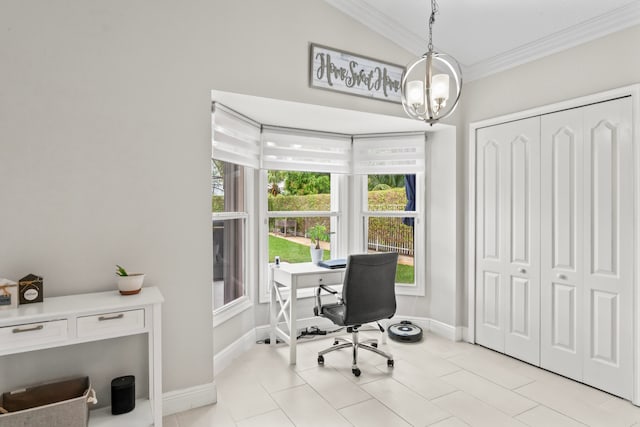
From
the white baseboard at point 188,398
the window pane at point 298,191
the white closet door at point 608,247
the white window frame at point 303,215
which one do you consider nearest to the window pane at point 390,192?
the white window frame at point 303,215

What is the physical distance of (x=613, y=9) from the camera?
2.64 meters

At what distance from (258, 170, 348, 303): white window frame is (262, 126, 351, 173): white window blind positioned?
0.57 feet

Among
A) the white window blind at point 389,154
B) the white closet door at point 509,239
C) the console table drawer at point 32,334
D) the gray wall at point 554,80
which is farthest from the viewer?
the white window blind at point 389,154

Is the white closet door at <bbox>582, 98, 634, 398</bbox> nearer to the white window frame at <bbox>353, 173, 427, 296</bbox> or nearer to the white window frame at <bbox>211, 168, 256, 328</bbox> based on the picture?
the white window frame at <bbox>353, 173, 427, 296</bbox>

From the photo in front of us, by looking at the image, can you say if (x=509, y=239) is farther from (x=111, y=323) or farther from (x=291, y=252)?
(x=111, y=323)

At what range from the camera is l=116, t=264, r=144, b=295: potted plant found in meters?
2.16

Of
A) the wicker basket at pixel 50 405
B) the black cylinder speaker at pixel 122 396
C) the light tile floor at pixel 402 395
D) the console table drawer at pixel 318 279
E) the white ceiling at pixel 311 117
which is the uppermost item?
the white ceiling at pixel 311 117

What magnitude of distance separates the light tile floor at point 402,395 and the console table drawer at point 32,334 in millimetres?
968

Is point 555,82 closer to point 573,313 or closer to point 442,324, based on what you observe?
point 573,313

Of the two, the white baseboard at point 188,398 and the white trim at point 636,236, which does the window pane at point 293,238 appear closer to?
the white baseboard at point 188,398

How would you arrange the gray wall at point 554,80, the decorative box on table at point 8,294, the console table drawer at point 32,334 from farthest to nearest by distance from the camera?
the gray wall at point 554,80, the decorative box on table at point 8,294, the console table drawer at point 32,334

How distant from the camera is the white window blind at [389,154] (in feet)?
13.4

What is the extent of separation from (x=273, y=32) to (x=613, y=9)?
2.42 meters

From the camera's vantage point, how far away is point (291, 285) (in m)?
3.34
